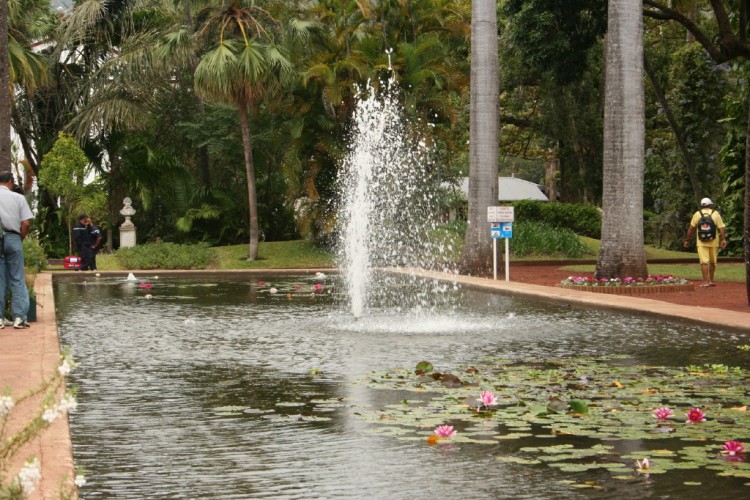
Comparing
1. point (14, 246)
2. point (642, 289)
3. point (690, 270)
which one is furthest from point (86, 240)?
point (14, 246)

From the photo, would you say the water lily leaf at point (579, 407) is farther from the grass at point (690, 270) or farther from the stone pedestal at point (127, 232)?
the stone pedestal at point (127, 232)

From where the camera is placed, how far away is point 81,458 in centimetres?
710

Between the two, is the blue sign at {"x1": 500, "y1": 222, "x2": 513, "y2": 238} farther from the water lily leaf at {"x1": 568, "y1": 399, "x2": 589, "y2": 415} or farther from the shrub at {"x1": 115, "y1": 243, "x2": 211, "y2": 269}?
the water lily leaf at {"x1": 568, "y1": 399, "x2": 589, "y2": 415}

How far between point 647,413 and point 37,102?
3699 cm

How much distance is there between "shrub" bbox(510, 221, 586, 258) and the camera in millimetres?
33906

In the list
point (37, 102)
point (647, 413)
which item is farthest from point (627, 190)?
point (37, 102)

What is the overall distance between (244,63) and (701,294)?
58.8ft

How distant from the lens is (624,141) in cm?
2238

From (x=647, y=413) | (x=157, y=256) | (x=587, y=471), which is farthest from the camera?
(x=157, y=256)

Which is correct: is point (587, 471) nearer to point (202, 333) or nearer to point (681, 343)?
point (681, 343)

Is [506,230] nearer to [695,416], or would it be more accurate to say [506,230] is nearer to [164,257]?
[164,257]

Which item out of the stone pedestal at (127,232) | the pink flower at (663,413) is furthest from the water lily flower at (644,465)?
the stone pedestal at (127,232)

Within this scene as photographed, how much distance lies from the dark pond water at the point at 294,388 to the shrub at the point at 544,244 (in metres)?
13.5

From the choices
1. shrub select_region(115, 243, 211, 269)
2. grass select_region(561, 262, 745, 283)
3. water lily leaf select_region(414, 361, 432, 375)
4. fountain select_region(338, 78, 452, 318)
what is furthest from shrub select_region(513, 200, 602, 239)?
water lily leaf select_region(414, 361, 432, 375)
